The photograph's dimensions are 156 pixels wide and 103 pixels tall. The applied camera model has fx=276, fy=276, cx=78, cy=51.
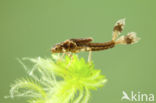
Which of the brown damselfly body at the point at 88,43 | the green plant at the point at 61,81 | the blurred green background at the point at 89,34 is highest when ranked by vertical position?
the blurred green background at the point at 89,34

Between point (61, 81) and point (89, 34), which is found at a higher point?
point (89, 34)

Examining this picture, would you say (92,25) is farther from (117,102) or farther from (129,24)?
(117,102)

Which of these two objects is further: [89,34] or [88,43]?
[89,34]

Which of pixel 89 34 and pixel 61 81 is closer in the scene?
pixel 61 81

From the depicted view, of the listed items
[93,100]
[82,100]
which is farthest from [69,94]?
[93,100]
